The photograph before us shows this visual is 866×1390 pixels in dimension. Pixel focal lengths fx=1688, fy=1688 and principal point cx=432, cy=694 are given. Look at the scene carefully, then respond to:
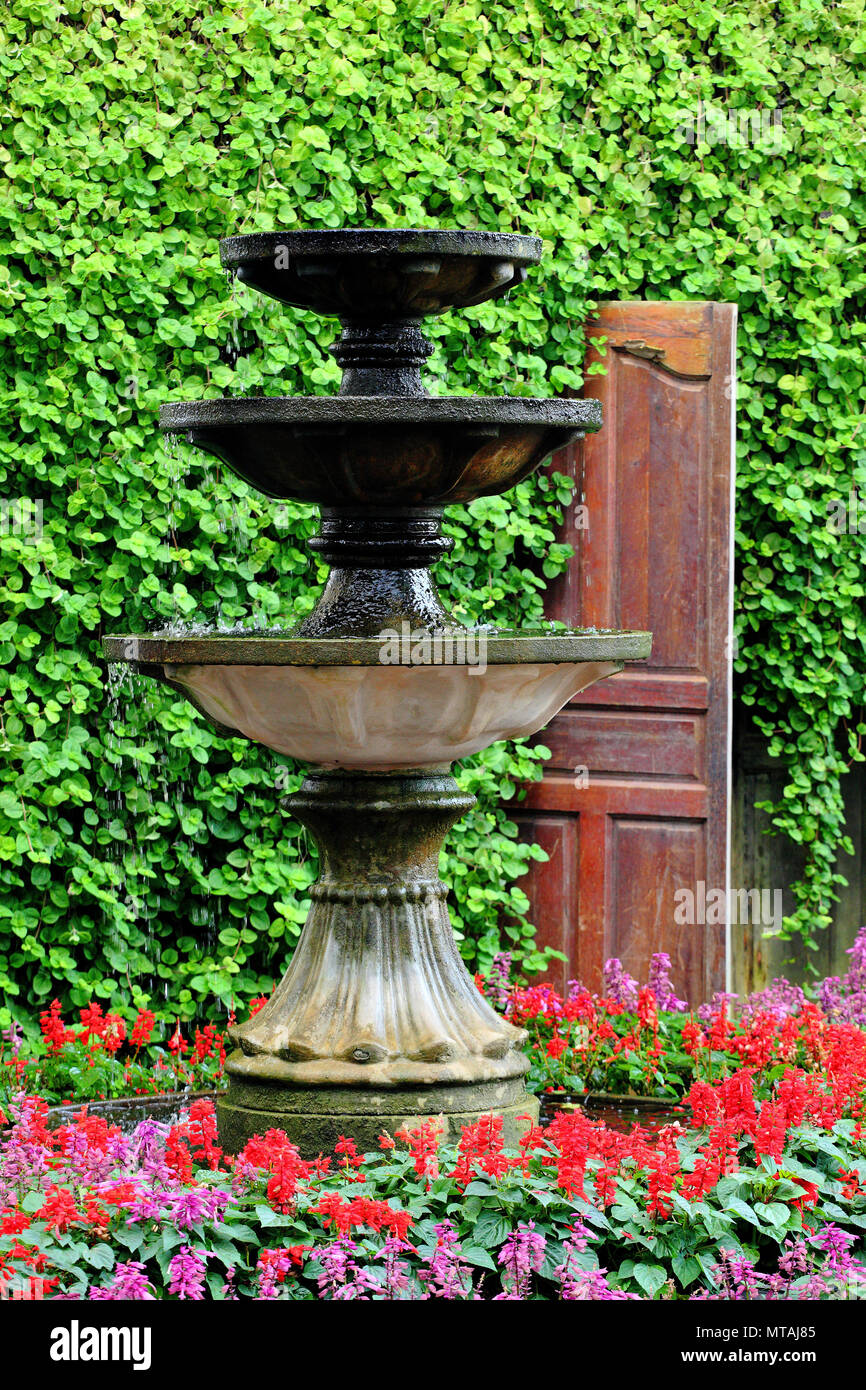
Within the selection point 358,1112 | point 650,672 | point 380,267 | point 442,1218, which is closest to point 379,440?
point 380,267

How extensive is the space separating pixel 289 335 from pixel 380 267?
6.18ft

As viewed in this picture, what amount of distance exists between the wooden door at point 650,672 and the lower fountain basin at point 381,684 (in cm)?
212

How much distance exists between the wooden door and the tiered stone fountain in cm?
199

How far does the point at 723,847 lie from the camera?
5883 mm

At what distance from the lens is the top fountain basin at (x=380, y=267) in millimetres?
3631

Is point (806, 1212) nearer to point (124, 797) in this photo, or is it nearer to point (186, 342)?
point (124, 797)

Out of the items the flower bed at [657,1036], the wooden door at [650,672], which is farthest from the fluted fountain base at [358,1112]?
the wooden door at [650,672]

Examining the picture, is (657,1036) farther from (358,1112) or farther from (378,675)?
(378,675)

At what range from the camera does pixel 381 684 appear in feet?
11.8

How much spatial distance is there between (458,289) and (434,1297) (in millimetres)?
2152

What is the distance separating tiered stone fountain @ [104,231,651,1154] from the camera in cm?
360

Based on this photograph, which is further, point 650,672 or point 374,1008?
point 650,672

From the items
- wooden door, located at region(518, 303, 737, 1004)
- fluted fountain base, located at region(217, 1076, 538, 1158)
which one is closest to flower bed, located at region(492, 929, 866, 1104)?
wooden door, located at region(518, 303, 737, 1004)

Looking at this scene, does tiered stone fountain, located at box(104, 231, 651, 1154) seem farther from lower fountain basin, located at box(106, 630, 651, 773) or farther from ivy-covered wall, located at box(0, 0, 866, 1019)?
ivy-covered wall, located at box(0, 0, 866, 1019)
